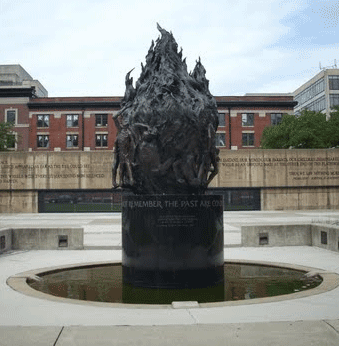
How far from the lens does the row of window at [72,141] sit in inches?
2739

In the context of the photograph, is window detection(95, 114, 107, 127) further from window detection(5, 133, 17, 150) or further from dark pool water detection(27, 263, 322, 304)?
dark pool water detection(27, 263, 322, 304)

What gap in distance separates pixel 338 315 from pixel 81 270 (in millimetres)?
6878

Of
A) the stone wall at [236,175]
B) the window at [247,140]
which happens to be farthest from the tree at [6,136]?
the window at [247,140]

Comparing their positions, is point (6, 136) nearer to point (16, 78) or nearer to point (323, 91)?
point (16, 78)

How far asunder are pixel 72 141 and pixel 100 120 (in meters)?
5.13

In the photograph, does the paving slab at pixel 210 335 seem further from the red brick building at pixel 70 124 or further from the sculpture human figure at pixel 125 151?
the red brick building at pixel 70 124

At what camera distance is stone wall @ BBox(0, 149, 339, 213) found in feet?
136

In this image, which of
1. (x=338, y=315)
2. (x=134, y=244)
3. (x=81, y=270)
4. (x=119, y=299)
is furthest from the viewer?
(x=81, y=270)

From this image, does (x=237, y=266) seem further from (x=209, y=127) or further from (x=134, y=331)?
(x=134, y=331)

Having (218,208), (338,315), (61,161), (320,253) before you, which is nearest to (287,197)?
(61,161)

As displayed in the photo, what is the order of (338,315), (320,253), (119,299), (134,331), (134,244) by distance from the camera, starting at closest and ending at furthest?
1. (134,331)
2. (338,315)
3. (119,299)
4. (134,244)
5. (320,253)

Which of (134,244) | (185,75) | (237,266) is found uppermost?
(185,75)

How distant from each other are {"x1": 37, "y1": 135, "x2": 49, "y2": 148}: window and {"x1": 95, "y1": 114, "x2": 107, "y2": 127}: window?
24.9 feet

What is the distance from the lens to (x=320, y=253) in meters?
14.6
